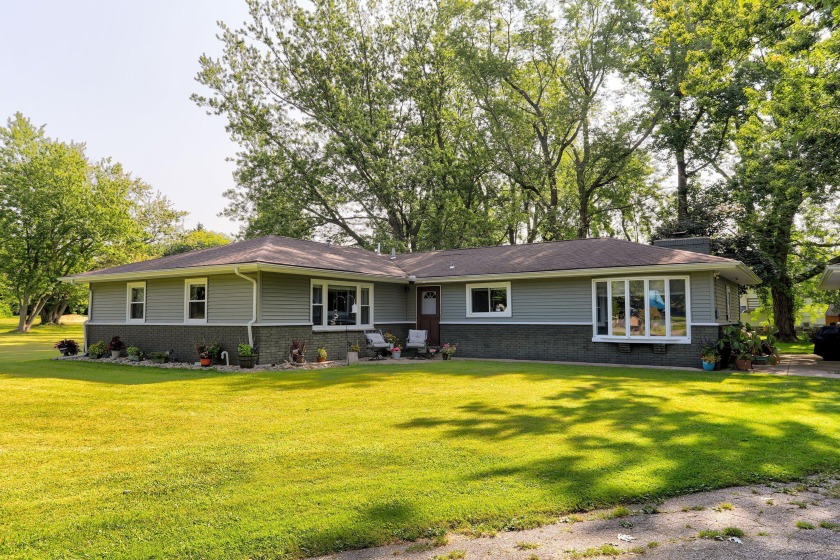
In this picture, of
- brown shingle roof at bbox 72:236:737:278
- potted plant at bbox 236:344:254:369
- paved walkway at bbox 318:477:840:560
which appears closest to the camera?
paved walkway at bbox 318:477:840:560

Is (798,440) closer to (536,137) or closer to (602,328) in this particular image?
(602,328)

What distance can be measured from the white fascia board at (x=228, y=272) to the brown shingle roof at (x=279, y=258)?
135 millimetres

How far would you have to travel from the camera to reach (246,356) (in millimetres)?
12375

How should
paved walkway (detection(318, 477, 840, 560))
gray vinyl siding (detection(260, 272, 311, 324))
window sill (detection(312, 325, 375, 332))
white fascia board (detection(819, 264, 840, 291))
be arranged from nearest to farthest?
paved walkway (detection(318, 477, 840, 560))
white fascia board (detection(819, 264, 840, 291))
gray vinyl siding (detection(260, 272, 311, 324))
window sill (detection(312, 325, 375, 332))

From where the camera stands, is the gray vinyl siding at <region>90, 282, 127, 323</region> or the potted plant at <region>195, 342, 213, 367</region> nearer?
the potted plant at <region>195, 342, 213, 367</region>

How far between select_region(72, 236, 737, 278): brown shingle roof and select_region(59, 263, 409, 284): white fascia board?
0.14 m

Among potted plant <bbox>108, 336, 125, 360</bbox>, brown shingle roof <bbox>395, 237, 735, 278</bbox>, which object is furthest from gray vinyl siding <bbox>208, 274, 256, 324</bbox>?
brown shingle roof <bbox>395, 237, 735, 278</bbox>

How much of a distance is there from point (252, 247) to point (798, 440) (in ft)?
43.3

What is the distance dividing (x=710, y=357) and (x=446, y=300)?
7.73 m

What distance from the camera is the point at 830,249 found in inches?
994

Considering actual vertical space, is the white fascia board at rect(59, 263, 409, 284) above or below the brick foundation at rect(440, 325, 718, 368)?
above

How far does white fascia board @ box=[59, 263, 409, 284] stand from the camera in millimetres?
12391

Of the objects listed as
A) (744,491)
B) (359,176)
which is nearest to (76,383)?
(744,491)

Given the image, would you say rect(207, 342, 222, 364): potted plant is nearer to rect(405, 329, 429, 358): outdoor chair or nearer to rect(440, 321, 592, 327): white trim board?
rect(405, 329, 429, 358): outdoor chair
